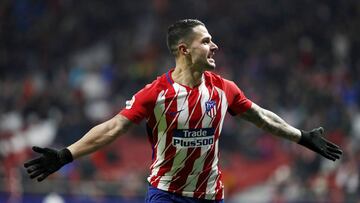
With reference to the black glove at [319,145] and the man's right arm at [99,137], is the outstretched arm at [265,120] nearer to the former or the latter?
the black glove at [319,145]

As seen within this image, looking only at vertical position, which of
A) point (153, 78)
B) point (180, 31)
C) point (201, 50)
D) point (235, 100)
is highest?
point (153, 78)

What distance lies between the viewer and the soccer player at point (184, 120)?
6176 mm

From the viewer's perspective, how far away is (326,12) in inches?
658

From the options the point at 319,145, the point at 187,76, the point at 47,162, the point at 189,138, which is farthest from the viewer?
the point at 319,145

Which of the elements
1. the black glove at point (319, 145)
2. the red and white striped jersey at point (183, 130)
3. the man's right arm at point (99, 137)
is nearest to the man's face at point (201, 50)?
the red and white striped jersey at point (183, 130)

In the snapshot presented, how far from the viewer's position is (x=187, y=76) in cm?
634

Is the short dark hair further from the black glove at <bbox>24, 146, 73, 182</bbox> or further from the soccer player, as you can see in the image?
the black glove at <bbox>24, 146, 73, 182</bbox>

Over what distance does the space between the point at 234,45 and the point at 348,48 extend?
2276 mm

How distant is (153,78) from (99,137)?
34.3 ft

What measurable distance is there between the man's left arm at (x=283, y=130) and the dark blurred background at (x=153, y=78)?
5.12m

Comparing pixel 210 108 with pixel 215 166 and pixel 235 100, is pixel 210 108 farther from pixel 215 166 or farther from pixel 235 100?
pixel 215 166

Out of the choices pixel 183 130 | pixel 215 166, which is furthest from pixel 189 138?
pixel 215 166

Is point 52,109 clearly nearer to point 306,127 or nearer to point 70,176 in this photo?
point 70,176

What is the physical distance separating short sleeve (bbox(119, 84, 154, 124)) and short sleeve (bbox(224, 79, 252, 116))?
61cm
